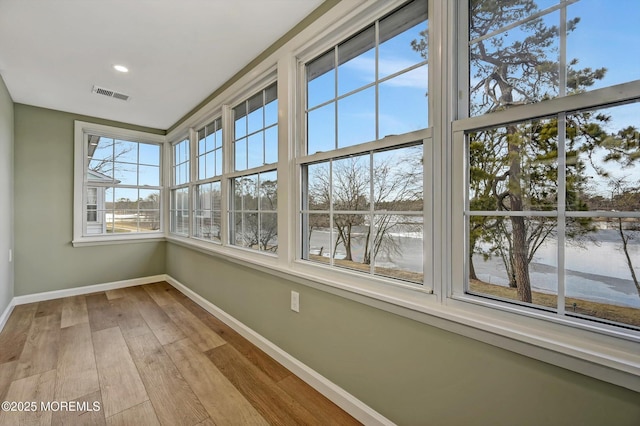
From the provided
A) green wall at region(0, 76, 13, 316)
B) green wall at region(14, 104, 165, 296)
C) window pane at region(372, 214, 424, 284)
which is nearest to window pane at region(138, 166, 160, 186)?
green wall at region(14, 104, 165, 296)

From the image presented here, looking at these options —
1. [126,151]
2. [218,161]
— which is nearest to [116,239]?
[126,151]

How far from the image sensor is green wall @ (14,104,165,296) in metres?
3.28

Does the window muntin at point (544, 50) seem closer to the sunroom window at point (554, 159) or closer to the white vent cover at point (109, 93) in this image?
the sunroom window at point (554, 159)

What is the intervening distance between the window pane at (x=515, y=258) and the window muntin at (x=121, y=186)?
14.9ft

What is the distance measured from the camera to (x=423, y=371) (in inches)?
48.6

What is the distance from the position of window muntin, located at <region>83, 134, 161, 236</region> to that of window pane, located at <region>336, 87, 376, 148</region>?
3.77 meters

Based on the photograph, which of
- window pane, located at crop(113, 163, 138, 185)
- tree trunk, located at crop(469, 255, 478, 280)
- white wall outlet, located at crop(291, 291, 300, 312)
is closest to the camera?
tree trunk, located at crop(469, 255, 478, 280)

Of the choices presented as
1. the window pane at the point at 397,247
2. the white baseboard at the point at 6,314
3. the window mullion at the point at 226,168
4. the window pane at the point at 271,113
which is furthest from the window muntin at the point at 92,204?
the window pane at the point at 397,247

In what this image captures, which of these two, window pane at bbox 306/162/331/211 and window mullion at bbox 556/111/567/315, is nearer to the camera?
window mullion at bbox 556/111/567/315

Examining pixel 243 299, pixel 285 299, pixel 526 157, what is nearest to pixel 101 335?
pixel 243 299

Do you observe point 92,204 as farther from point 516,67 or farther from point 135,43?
point 516,67

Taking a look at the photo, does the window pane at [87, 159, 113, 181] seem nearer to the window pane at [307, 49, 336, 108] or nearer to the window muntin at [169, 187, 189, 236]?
the window muntin at [169, 187, 189, 236]

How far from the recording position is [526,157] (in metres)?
1.01

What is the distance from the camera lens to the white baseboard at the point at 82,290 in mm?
3321
